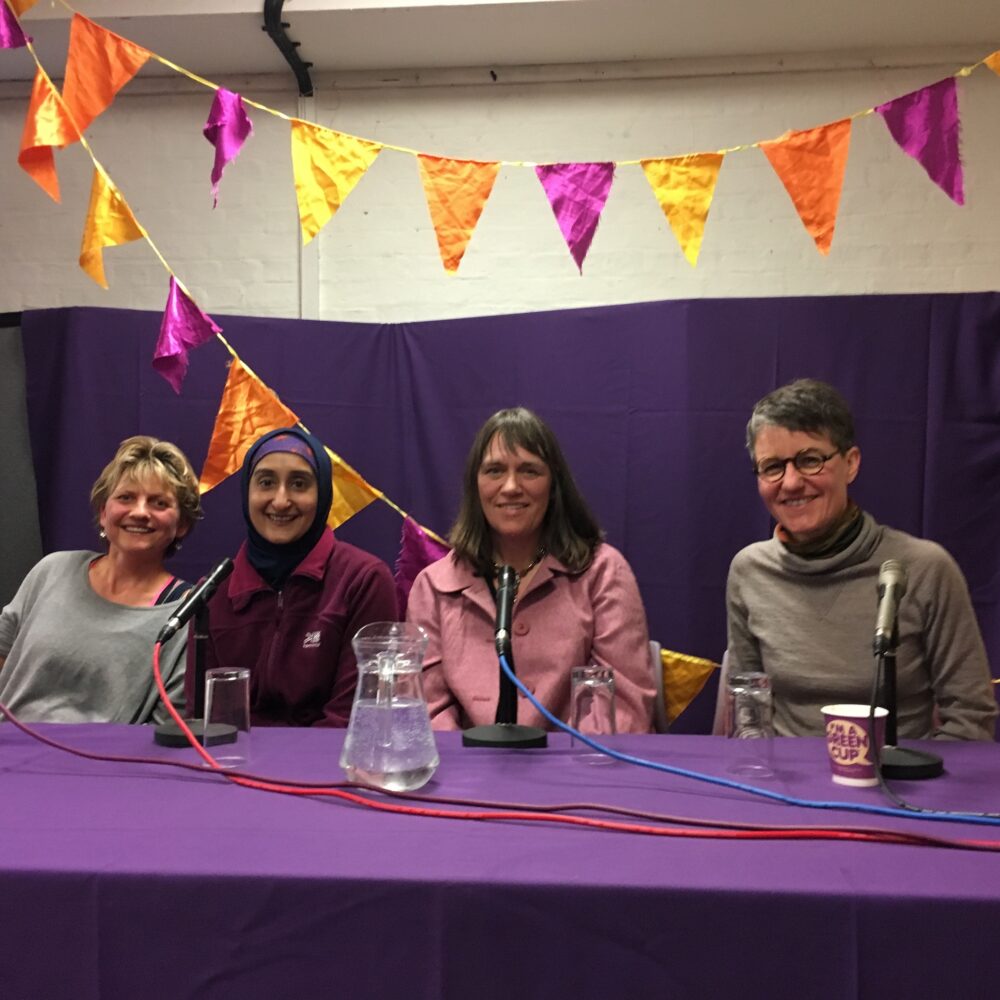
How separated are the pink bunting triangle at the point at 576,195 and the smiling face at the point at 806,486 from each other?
2.88ft

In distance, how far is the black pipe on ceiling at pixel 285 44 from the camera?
9.99ft

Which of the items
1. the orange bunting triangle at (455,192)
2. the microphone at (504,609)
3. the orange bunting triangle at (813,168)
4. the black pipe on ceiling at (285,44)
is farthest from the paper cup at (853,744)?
the black pipe on ceiling at (285,44)

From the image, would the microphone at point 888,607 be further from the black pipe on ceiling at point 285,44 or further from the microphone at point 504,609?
the black pipe on ceiling at point 285,44

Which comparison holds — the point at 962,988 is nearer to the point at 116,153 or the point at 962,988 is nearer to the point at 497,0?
the point at 497,0

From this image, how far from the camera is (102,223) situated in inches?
98.7

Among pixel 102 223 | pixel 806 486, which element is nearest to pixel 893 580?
pixel 806 486

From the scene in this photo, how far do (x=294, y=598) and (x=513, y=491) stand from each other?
58 cm

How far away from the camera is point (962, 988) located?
32.8 inches

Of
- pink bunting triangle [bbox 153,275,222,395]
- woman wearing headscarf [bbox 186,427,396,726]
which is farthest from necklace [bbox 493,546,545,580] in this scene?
pink bunting triangle [bbox 153,275,222,395]

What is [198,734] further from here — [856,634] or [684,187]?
[684,187]

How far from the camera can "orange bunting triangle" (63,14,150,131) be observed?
2316 mm

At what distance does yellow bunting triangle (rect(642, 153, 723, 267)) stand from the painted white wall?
92 centimetres

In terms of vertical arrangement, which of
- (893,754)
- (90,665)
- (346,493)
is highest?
(346,493)

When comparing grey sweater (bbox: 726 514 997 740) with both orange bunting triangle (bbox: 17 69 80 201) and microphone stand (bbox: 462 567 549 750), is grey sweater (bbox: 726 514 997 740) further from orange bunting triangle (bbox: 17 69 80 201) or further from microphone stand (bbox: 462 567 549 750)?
orange bunting triangle (bbox: 17 69 80 201)
